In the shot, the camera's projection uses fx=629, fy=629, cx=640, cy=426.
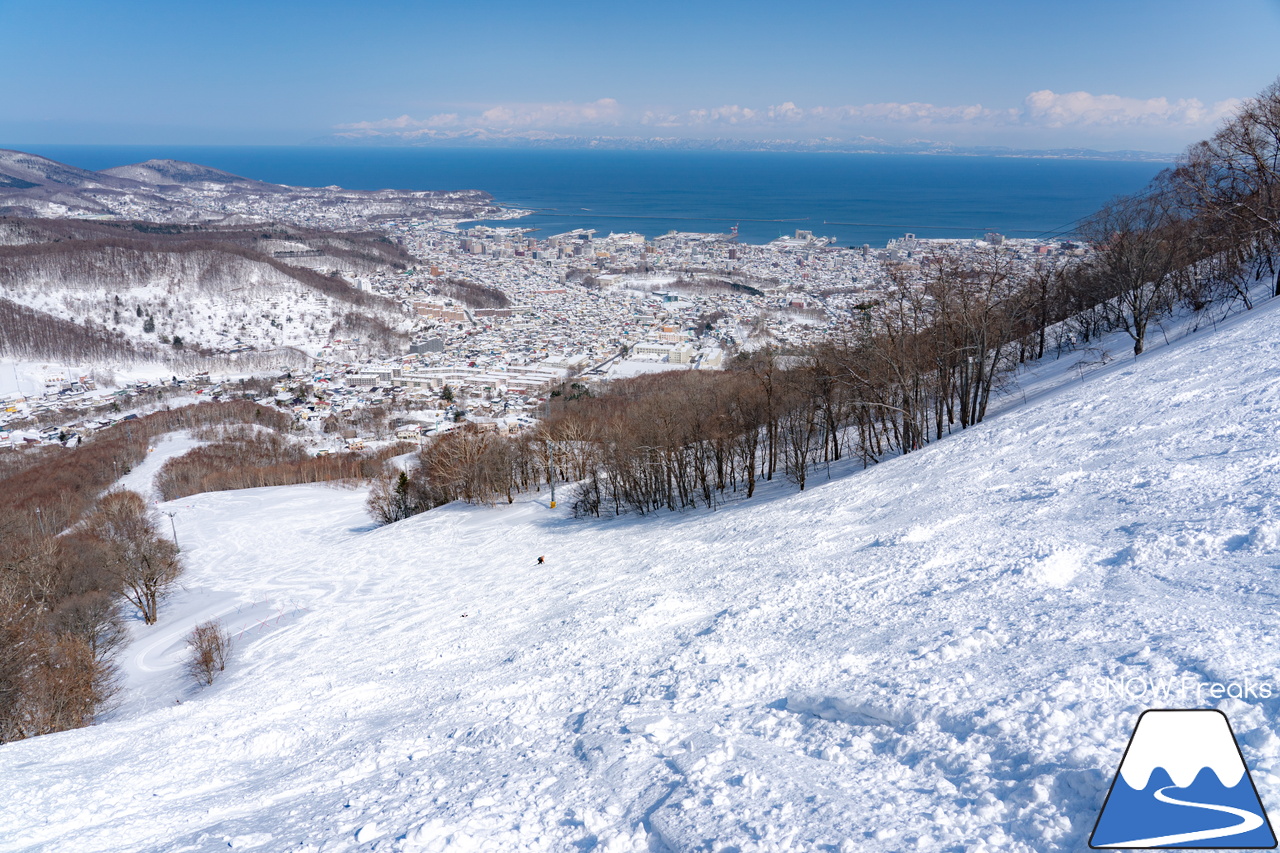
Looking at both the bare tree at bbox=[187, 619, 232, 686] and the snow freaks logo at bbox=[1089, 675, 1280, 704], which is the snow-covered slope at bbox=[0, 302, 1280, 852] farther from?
the bare tree at bbox=[187, 619, 232, 686]

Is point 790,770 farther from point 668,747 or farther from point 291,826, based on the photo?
point 291,826

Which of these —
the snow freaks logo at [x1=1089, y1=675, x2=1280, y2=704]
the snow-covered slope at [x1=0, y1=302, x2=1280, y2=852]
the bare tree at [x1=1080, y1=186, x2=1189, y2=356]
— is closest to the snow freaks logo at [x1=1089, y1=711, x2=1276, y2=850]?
the snow-covered slope at [x1=0, y1=302, x2=1280, y2=852]

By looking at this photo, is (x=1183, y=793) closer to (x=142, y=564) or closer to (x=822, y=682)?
(x=822, y=682)

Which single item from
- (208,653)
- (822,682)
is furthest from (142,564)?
(822,682)

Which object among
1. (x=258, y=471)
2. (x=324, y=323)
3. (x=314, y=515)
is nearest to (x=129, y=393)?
(x=324, y=323)

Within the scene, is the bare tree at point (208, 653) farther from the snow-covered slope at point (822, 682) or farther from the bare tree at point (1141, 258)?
the bare tree at point (1141, 258)
